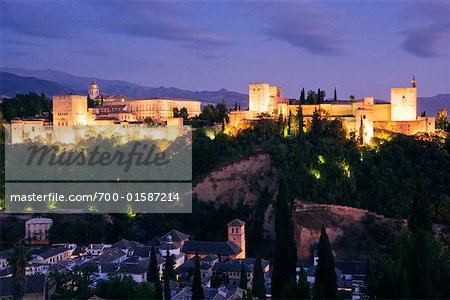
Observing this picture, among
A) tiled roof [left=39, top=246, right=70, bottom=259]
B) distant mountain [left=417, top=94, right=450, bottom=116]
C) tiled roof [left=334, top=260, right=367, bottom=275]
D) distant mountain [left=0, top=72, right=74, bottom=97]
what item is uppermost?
distant mountain [left=0, top=72, right=74, bottom=97]

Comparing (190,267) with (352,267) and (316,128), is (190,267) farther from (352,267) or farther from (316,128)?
(316,128)

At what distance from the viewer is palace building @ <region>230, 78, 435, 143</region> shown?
32.2 meters

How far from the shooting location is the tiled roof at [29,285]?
17648 mm

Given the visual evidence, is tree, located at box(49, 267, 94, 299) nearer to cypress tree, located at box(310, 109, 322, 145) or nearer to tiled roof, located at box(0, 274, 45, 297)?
tiled roof, located at box(0, 274, 45, 297)

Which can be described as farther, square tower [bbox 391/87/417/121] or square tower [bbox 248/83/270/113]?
square tower [bbox 248/83/270/113]

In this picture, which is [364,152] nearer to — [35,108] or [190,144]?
[190,144]

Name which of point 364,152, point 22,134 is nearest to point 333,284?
point 364,152

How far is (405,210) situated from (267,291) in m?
10.1

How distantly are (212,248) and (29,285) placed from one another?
8.13 metres

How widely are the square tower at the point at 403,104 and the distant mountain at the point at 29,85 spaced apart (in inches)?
2444

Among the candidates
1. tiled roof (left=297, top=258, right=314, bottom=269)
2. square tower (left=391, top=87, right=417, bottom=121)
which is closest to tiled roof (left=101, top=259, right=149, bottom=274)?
tiled roof (left=297, top=258, right=314, bottom=269)

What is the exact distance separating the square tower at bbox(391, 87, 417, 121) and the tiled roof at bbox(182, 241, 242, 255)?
1366 centimetres

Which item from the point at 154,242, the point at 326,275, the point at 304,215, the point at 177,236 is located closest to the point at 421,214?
the point at 326,275

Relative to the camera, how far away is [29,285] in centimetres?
1798
